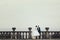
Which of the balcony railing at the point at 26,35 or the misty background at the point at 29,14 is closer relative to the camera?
the balcony railing at the point at 26,35

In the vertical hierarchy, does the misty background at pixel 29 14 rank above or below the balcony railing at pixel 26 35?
above

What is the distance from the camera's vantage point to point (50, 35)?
5.06 meters

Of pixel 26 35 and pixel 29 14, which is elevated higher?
pixel 29 14

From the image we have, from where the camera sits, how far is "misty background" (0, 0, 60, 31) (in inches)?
219

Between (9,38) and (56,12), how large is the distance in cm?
200

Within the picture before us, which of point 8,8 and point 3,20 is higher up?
point 8,8

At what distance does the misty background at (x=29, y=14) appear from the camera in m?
5.56

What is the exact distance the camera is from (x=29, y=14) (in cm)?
562

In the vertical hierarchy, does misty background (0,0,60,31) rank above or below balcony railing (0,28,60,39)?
above

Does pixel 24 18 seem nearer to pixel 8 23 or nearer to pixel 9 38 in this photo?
pixel 8 23

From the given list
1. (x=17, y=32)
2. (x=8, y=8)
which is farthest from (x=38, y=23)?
(x=8, y=8)

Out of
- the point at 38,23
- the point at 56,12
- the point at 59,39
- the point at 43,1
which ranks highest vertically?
the point at 43,1

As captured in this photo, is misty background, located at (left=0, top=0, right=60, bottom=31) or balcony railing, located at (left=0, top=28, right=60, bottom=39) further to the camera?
misty background, located at (left=0, top=0, right=60, bottom=31)

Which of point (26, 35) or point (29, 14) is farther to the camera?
point (29, 14)
